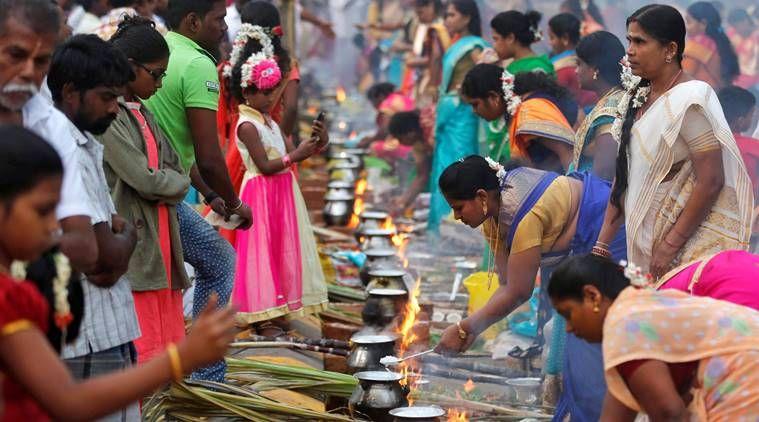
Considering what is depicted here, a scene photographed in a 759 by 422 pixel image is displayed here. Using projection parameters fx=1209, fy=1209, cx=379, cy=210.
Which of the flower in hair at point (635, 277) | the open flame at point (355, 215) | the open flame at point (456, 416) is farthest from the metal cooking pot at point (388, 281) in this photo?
the flower in hair at point (635, 277)

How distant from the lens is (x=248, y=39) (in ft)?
22.7

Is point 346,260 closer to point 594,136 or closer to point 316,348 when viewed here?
point 316,348

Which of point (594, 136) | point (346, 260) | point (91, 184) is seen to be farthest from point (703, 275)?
point (346, 260)

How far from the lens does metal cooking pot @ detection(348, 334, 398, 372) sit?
5.05m

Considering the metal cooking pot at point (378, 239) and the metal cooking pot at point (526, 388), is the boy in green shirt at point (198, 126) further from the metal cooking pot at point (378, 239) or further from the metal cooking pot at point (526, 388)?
the metal cooking pot at point (378, 239)

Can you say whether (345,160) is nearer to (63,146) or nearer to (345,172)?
(345,172)

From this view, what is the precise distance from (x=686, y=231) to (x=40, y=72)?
7.57 feet

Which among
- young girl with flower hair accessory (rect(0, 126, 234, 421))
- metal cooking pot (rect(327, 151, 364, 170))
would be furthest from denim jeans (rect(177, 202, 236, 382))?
metal cooking pot (rect(327, 151, 364, 170))

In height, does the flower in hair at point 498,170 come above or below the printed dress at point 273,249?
above

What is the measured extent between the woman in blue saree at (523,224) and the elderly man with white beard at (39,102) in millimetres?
1814

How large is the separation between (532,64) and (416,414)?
3953 mm

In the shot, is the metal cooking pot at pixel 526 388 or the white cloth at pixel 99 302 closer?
the white cloth at pixel 99 302

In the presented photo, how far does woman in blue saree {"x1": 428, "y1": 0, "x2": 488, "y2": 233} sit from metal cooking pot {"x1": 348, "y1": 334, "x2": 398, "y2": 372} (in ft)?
13.4

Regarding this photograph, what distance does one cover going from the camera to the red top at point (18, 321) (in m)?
2.29
